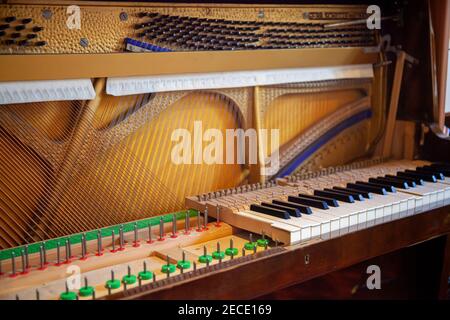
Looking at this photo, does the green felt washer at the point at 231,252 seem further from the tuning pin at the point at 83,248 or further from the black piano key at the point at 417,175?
the black piano key at the point at 417,175

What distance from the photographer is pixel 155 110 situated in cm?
315

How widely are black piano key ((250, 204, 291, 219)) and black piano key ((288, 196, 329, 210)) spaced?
0.78 feet

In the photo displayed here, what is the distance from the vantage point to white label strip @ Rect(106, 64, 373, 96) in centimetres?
296

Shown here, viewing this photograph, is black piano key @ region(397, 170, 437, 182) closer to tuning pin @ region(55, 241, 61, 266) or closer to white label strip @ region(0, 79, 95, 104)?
white label strip @ region(0, 79, 95, 104)

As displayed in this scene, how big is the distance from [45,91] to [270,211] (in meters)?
1.14

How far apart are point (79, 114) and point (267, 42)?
118 cm

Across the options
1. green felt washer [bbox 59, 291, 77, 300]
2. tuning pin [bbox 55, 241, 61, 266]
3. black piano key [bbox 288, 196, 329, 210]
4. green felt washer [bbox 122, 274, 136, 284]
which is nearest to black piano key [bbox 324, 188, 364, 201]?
black piano key [bbox 288, 196, 329, 210]

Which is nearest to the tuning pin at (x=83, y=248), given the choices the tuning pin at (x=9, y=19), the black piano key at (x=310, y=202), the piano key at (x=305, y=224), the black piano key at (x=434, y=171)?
the piano key at (x=305, y=224)

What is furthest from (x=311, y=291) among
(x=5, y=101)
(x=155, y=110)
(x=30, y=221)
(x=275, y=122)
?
(x=5, y=101)

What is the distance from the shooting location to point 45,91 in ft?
8.89

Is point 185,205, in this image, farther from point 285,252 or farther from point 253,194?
point 285,252

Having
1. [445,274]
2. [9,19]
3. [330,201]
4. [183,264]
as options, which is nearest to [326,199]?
[330,201]

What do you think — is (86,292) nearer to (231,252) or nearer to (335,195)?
(231,252)
